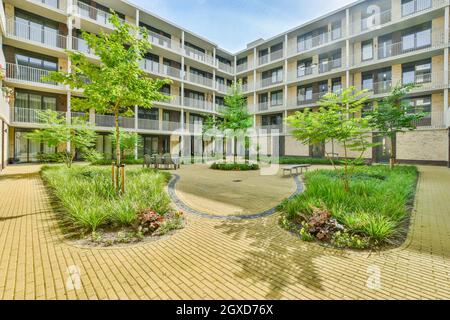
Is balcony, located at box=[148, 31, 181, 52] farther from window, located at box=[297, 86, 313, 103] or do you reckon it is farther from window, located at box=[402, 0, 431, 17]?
window, located at box=[402, 0, 431, 17]

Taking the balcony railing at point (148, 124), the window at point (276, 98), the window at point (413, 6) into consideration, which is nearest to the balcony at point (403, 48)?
the window at point (413, 6)

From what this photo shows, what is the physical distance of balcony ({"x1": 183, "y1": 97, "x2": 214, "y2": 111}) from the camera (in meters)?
29.0

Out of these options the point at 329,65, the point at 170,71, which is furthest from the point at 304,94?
the point at 170,71

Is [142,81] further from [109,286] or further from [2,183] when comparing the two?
[2,183]

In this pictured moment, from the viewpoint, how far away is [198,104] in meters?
30.8

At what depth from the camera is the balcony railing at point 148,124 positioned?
2464cm

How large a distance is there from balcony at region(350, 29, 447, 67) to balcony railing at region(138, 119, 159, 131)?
22614 mm

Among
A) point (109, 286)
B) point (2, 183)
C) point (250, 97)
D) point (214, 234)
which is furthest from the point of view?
point (250, 97)

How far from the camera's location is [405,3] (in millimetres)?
20406

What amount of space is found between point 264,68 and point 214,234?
102 feet

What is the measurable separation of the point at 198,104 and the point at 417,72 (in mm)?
23973

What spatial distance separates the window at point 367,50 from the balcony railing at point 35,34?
95.5ft

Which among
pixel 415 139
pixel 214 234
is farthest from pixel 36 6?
pixel 415 139

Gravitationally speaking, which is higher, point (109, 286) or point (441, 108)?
point (441, 108)
